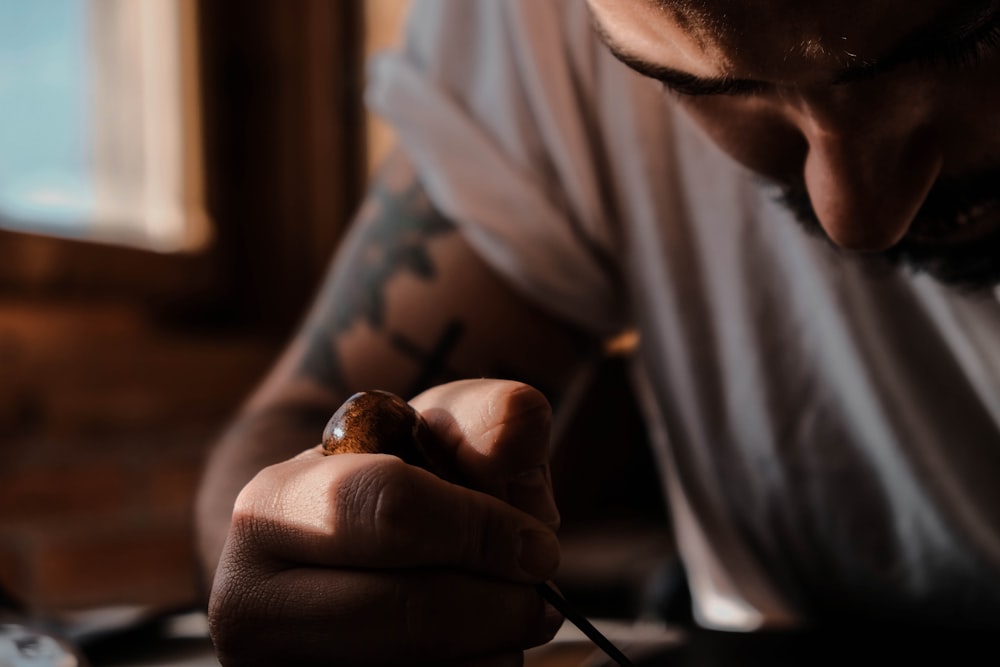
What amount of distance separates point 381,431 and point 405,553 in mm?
39

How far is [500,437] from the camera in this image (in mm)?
317

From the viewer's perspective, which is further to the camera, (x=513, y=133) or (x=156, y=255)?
(x=156, y=255)

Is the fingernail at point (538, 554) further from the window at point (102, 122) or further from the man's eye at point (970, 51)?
the window at point (102, 122)

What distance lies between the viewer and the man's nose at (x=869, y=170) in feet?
1.32

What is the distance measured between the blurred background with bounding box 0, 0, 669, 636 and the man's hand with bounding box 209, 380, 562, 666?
635 mm

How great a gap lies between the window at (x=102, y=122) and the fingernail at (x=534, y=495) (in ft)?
3.14

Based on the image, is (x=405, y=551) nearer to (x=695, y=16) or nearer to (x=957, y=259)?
(x=695, y=16)

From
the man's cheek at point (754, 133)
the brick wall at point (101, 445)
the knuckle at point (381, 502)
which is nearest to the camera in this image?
the knuckle at point (381, 502)

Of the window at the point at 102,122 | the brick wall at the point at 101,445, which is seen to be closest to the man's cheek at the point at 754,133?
the brick wall at the point at 101,445

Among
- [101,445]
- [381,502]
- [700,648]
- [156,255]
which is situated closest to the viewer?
[381,502]

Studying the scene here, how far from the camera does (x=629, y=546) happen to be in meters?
1.21

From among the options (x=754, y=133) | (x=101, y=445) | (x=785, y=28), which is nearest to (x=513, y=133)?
(x=754, y=133)

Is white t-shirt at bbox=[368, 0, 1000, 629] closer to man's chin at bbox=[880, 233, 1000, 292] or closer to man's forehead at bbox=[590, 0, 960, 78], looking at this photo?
man's chin at bbox=[880, 233, 1000, 292]

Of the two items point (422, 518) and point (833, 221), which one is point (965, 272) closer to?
point (833, 221)
